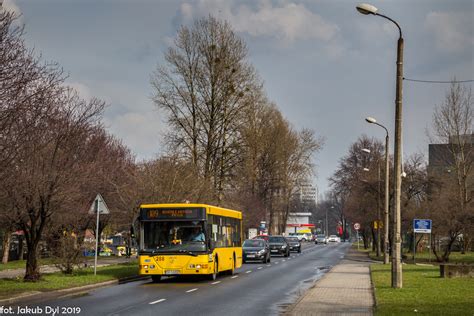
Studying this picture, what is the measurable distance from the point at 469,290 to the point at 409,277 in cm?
635

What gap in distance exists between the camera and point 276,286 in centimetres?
2489

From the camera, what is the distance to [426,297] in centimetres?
1864

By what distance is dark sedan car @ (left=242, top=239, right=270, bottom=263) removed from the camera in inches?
1752

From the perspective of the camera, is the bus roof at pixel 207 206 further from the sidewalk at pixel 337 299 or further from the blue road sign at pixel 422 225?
the blue road sign at pixel 422 225

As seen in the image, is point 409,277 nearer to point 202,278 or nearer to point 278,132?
point 202,278

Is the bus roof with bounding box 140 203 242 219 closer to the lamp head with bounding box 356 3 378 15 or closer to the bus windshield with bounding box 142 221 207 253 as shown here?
the bus windshield with bounding box 142 221 207 253

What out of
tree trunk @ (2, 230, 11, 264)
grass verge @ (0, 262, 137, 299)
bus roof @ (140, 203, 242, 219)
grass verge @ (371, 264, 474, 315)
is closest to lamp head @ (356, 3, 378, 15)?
grass verge @ (371, 264, 474, 315)

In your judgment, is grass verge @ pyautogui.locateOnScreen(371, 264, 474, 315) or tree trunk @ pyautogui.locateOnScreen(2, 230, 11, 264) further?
tree trunk @ pyautogui.locateOnScreen(2, 230, 11, 264)

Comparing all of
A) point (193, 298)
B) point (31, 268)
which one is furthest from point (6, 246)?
point (193, 298)

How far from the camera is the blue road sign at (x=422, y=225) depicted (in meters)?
34.3

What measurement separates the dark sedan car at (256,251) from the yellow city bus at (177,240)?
56.9 feet

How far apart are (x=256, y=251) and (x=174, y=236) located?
1892cm

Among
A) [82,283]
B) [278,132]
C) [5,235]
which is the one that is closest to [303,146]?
[278,132]

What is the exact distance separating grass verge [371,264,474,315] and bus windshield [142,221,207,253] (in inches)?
248
